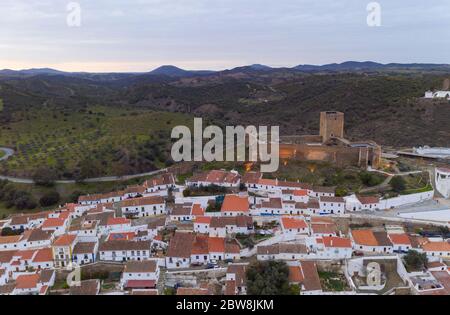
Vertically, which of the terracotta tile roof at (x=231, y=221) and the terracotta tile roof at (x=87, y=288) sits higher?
the terracotta tile roof at (x=231, y=221)

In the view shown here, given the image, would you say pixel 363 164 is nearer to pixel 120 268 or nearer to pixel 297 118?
pixel 120 268

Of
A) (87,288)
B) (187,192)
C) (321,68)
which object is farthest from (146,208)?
(321,68)

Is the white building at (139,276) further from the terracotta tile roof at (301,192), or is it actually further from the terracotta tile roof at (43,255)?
the terracotta tile roof at (301,192)

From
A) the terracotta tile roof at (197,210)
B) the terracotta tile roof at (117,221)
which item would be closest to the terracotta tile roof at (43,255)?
the terracotta tile roof at (117,221)

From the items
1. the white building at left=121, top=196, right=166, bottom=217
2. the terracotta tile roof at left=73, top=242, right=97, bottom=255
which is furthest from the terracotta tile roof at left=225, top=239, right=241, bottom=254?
the terracotta tile roof at left=73, top=242, right=97, bottom=255

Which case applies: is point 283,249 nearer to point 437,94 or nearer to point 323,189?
point 323,189
